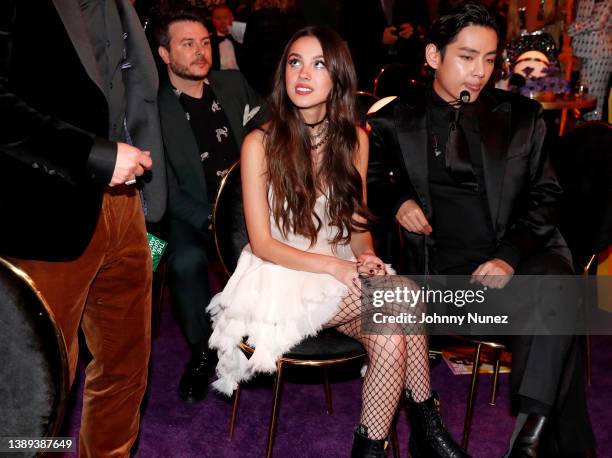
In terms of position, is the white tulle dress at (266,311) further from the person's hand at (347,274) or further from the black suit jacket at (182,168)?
the black suit jacket at (182,168)

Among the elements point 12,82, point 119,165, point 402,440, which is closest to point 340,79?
point 119,165

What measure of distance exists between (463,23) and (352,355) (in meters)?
1.24

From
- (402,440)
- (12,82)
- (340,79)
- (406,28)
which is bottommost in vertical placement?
(402,440)

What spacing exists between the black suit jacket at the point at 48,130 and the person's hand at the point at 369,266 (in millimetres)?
858

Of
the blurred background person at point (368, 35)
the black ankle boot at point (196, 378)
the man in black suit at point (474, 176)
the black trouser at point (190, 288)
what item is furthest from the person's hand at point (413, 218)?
the blurred background person at point (368, 35)

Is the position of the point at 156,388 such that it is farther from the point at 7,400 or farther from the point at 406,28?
the point at 406,28

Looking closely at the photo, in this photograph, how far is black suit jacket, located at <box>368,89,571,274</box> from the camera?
2436mm

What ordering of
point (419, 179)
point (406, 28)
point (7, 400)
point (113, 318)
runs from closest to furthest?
point (7, 400), point (113, 318), point (419, 179), point (406, 28)

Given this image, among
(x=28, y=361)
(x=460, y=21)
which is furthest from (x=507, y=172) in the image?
(x=28, y=361)

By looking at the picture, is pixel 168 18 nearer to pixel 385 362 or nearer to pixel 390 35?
pixel 385 362

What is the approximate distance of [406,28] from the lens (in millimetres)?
5980

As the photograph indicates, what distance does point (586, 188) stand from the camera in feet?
8.43

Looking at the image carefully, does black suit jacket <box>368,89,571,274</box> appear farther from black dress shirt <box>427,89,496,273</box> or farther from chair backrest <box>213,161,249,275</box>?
chair backrest <box>213,161,249,275</box>

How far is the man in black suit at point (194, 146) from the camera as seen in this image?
9.53ft
